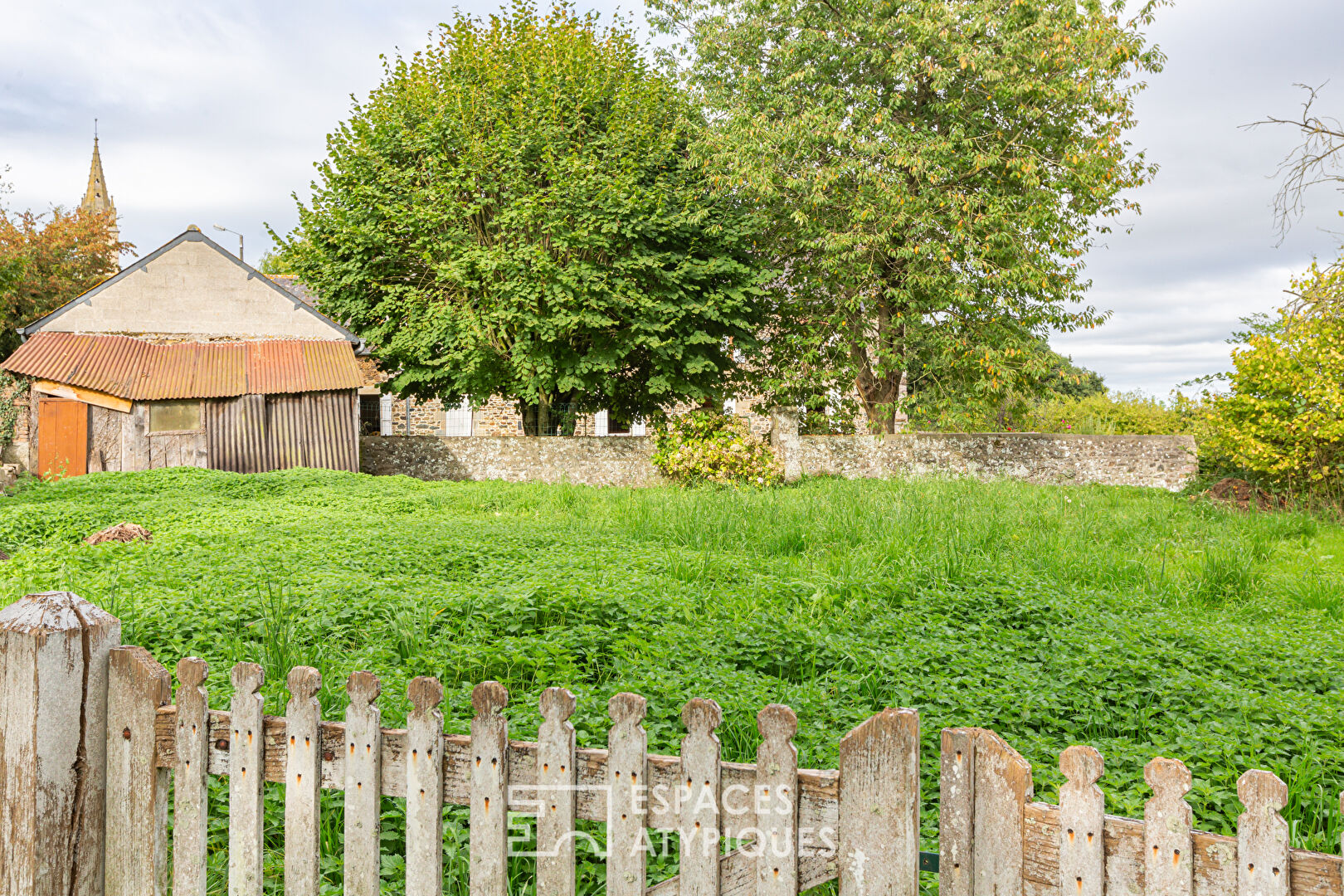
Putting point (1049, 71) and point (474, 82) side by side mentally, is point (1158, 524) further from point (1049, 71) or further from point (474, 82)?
point (474, 82)

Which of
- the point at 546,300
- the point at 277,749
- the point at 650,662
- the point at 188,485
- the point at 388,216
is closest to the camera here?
the point at 277,749

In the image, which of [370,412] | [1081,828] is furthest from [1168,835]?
[370,412]

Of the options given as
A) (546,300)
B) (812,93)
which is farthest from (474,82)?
(812,93)

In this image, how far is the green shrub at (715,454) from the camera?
17406mm

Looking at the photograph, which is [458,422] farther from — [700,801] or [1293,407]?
[700,801]

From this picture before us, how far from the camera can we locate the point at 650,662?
181 inches

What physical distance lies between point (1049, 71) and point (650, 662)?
663 inches

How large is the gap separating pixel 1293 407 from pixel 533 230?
15165 millimetres

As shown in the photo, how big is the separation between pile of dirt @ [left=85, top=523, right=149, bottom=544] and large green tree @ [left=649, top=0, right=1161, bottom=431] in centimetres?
1290

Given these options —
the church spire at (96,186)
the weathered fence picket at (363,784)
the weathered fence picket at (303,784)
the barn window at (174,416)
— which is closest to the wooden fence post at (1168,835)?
the weathered fence picket at (363,784)

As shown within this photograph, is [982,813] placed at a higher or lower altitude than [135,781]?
higher

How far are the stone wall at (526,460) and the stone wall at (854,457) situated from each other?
2cm

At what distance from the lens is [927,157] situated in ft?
54.2

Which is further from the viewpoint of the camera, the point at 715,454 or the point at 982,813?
the point at 715,454
